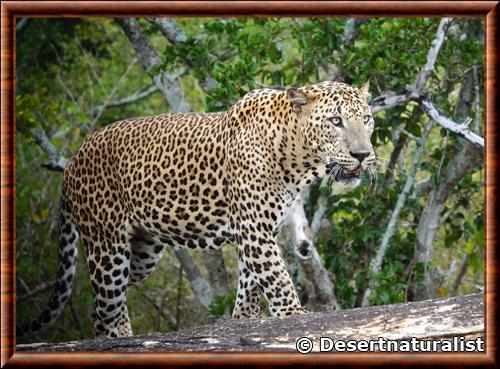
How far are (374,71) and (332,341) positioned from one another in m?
4.14

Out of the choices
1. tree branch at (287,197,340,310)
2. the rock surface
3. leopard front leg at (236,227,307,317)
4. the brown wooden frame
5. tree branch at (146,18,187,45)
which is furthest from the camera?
tree branch at (146,18,187,45)

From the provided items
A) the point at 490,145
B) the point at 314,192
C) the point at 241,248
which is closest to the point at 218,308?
the point at 314,192

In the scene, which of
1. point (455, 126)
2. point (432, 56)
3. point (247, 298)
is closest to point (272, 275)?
point (247, 298)

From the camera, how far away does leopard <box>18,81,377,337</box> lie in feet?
30.7

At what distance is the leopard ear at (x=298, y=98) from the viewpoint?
941 cm

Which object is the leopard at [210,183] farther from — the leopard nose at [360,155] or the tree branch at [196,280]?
the tree branch at [196,280]

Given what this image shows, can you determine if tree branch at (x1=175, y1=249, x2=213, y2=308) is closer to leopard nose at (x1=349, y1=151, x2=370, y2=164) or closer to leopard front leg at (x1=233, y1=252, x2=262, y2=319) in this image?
leopard front leg at (x1=233, y1=252, x2=262, y2=319)

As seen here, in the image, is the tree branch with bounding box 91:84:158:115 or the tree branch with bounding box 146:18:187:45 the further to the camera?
the tree branch with bounding box 91:84:158:115

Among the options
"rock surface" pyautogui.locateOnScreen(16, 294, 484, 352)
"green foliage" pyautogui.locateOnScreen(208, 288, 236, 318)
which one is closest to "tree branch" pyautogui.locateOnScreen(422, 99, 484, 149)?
"rock surface" pyautogui.locateOnScreen(16, 294, 484, 352)

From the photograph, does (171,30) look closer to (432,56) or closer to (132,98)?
(432,56)

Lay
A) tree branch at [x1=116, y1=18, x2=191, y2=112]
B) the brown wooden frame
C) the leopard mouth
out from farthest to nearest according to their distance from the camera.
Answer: tree branch at [x1=116, y1=18, x2=191, y2=112] → the leopard mouth → the brown wooden frame

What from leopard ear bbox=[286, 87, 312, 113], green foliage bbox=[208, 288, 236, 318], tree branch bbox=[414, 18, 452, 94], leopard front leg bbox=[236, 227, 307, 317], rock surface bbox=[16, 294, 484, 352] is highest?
tree branch bbox=[414, 18, 452, 94]

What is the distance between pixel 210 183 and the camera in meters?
9.88
